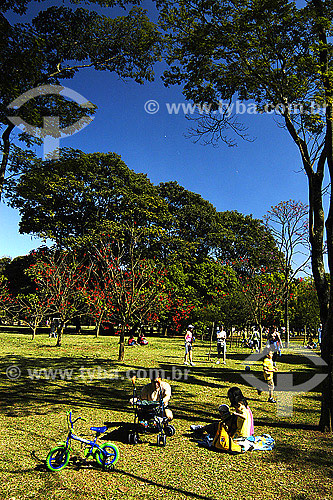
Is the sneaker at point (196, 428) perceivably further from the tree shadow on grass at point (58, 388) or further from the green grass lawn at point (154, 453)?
the tree shadow on grass at point (58, 388)

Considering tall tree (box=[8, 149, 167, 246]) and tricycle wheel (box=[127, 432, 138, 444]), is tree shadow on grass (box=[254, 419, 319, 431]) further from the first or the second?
tall tree (box=[8, 149, 167, 246])

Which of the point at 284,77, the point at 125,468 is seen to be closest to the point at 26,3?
the point at 284,77

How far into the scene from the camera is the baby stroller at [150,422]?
20.8 feet

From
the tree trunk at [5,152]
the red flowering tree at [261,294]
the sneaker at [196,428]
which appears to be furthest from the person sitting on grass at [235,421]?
the red flowering tree at [261,294]

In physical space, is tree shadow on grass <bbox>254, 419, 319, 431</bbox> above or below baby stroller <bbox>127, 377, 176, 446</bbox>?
below

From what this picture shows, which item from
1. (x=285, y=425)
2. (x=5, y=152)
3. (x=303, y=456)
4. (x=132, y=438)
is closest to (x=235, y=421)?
(x=303, y=456)

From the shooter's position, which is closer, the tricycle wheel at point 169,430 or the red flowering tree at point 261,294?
the tricycle wheel at point 169,430

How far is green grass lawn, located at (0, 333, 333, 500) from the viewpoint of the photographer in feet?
15.2

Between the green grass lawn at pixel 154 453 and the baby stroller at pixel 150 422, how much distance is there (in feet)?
0.55

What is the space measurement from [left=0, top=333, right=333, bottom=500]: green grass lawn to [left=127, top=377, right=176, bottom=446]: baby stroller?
17 cm

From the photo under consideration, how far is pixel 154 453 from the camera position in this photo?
589cm

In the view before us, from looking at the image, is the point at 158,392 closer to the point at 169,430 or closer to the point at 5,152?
the point at 169,430

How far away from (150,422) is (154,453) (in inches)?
30.2

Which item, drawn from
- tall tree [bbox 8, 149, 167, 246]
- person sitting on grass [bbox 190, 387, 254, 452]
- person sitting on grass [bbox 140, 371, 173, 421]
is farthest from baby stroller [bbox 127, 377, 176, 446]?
tall tree [bbox 8, 149, 167, 246]
